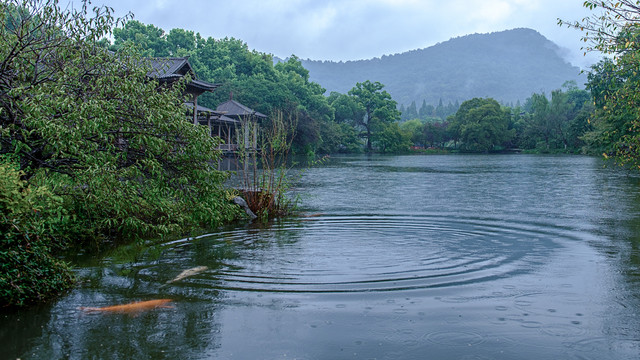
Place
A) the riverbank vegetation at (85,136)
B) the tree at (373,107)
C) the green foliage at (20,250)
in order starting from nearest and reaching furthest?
the green foliage at (20,250)
the riverbank vegetation at (85,136)
the tree at (373,107)

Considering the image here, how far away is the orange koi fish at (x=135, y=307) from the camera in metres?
5.90

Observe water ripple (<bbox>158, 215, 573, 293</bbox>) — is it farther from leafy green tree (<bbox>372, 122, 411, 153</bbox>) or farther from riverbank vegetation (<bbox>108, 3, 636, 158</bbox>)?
leafy green tree (<bbox>372, 122, 411, 153</bbox>)

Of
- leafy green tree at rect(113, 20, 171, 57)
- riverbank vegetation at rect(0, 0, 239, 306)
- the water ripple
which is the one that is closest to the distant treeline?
leafy green tree at rect(113, 20, 171, 57)

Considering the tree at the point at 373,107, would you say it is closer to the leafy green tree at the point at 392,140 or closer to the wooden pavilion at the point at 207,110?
the leafy green tree at the point at 392,140

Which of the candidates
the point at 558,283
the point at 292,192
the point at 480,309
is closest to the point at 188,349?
the point at 480,309

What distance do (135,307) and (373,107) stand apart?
88.5 m

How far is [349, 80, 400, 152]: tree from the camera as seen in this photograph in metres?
90.3

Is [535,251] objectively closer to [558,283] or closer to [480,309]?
[558,283]

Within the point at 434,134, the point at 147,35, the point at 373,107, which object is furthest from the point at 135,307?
the point at 434,134

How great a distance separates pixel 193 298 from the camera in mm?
6438

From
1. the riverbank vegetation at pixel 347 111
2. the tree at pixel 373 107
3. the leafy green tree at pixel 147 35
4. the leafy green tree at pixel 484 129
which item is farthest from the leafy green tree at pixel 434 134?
the leafy green tree at pixel 147 35

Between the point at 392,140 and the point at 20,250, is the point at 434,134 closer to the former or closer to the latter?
the point at 392,140

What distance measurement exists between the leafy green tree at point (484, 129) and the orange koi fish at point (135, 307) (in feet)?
275

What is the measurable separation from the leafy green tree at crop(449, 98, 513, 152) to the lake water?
7618 centimetres
